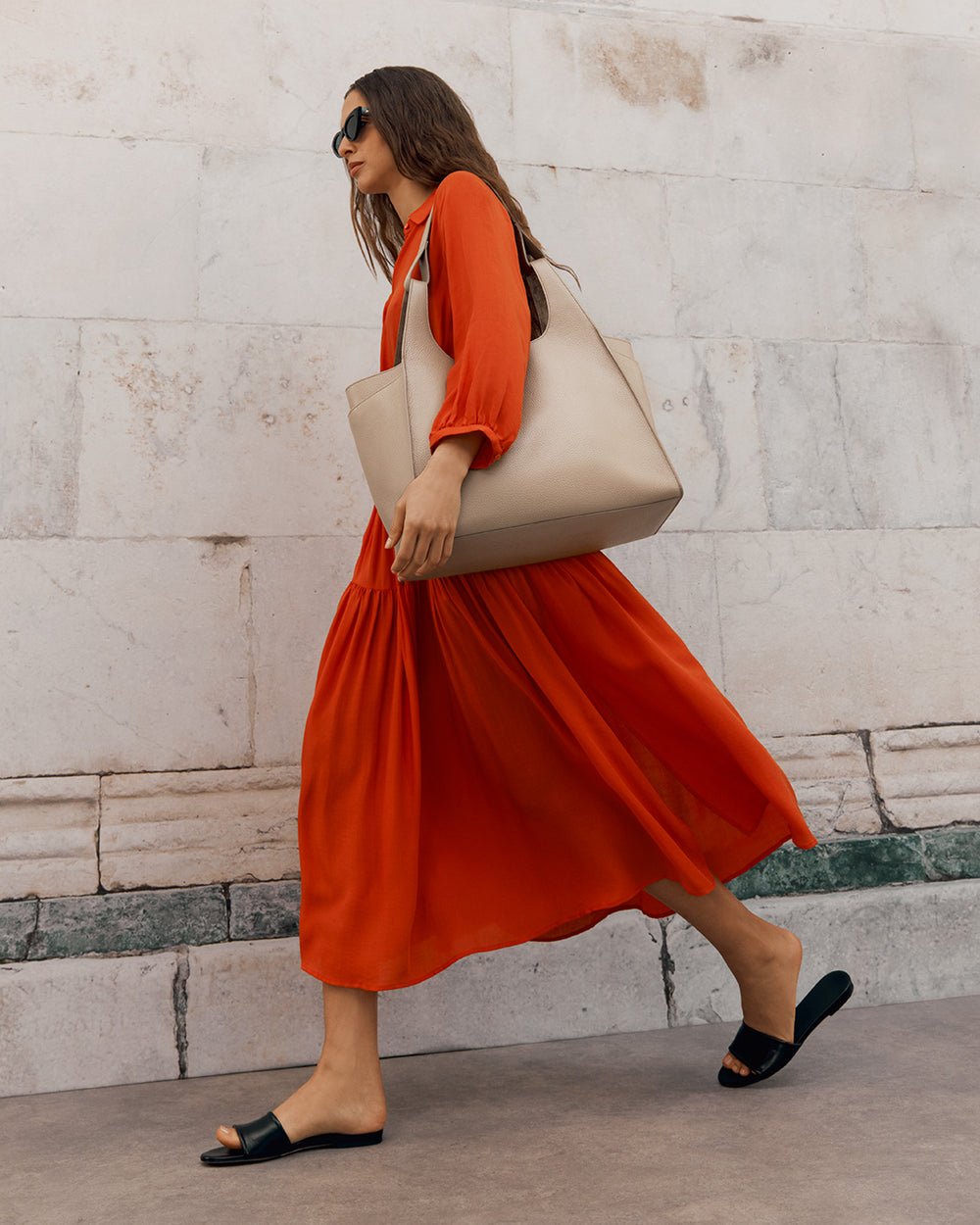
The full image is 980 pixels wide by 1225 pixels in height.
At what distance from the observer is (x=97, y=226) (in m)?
2.68

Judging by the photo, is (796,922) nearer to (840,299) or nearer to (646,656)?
(646,656)

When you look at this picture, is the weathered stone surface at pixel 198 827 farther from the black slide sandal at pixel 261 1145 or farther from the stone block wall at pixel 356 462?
the black slide sandal at pixel 261 1145

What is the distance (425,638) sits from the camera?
6.32 feet

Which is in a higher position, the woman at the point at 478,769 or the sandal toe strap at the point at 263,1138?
the woman at the point at 478,769

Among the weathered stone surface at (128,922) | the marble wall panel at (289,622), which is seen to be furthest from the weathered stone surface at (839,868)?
the weathered stone surface at (128,922)

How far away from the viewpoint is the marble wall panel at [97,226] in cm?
263

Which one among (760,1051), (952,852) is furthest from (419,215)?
(952,852)

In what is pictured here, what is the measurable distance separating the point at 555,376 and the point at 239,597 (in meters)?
1.24

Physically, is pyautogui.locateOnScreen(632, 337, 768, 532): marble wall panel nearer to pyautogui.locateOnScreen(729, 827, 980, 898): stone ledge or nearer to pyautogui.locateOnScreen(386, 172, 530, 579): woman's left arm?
pyautogui.locateOnScreen(729, 827, 980, 898): stone ledge

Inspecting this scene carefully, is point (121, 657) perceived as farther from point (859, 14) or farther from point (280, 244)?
point (859, 14)

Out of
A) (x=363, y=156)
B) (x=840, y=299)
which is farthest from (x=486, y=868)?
(x=840, y=299)

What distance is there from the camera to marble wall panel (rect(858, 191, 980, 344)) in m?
3.09

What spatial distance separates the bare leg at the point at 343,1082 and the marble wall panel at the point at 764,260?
2105mm

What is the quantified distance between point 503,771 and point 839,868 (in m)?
1.29
